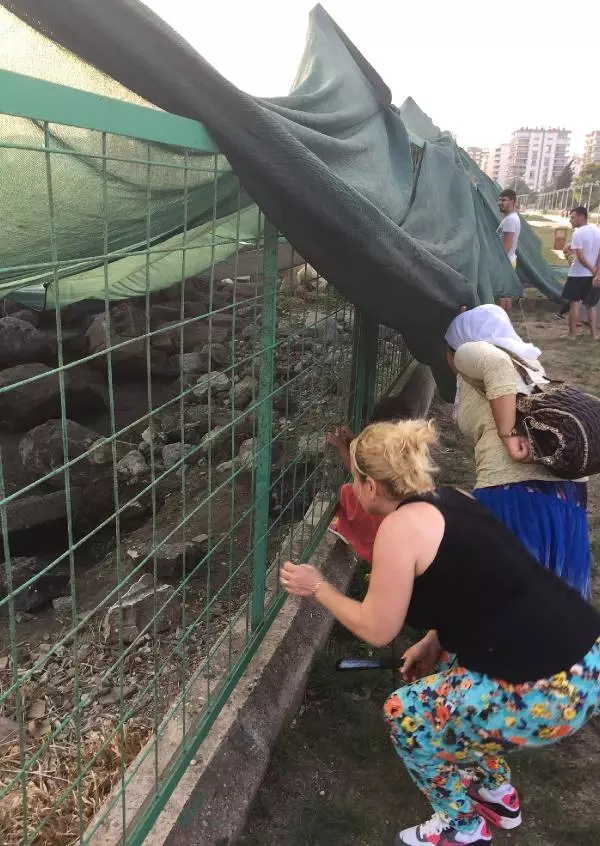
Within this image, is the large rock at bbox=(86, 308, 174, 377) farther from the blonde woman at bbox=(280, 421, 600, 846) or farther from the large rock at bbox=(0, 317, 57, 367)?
the blonde woman at bbox=(280, 421, 600, 846)

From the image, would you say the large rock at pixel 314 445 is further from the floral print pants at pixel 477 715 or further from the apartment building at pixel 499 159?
the apartment building at pixel 499 159

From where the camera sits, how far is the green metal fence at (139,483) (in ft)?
5.49

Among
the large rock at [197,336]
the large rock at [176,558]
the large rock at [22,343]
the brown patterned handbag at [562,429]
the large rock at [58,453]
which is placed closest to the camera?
the brown patterned handbag at [562,429]

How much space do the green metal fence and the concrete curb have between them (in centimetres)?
6

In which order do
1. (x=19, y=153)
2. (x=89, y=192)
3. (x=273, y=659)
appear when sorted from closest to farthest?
(x=19, y=153)
(x=89, y=192)
(x=273, y=659)

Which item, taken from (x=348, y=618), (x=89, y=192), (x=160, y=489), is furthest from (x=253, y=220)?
(x=160, y=489)

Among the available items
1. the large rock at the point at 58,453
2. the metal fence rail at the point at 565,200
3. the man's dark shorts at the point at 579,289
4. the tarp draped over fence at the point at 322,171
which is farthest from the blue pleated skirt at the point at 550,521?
the metal fence rail at the point at 565,200

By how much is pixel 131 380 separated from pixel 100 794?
6.77 m

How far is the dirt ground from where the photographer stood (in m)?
2.40

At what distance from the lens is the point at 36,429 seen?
255 inches

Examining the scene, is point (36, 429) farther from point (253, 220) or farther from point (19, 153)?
point (19, 153)

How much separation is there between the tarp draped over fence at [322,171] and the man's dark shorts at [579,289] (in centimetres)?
582

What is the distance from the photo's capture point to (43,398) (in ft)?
24.0

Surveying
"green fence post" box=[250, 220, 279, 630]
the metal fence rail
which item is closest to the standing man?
"green fence post" box=[250, 220, 279, 630]
